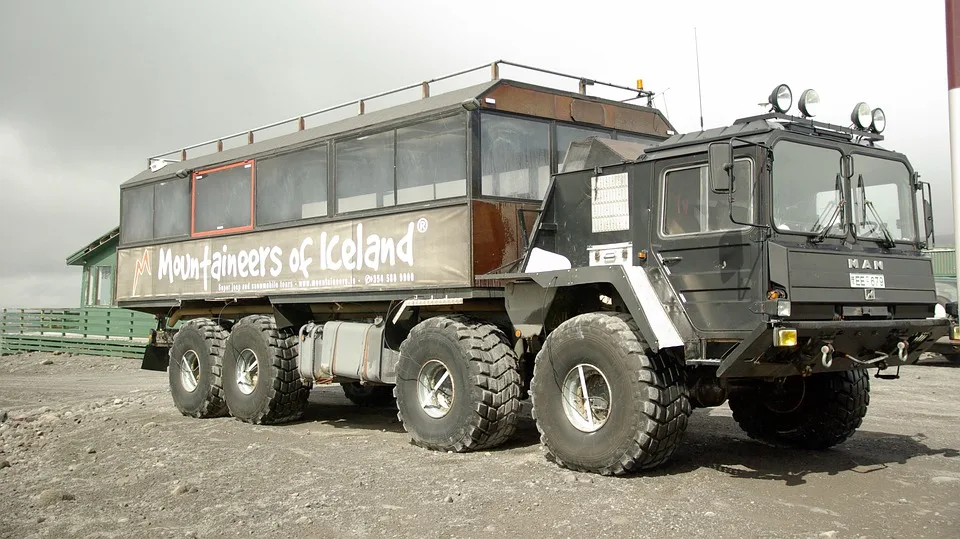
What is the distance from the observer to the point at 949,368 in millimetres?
18141

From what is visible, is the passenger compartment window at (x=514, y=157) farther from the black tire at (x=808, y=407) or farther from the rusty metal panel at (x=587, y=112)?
the black tire at (x=808, y=407)

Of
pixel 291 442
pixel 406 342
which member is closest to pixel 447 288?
pixel 406 342

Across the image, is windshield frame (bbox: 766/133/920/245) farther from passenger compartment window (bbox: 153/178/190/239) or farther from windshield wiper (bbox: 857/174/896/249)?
passenger compartment window (bbox: 153/178/190/239)

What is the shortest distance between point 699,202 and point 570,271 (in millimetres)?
1343

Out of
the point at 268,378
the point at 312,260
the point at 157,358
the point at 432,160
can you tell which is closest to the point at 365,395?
the point at 268,378

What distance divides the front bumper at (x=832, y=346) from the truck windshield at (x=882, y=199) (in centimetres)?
84

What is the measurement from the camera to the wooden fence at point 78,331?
90.6ft

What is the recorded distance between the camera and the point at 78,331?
1188 inches

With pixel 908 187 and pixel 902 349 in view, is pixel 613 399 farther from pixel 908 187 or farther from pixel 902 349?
pixel 908 187

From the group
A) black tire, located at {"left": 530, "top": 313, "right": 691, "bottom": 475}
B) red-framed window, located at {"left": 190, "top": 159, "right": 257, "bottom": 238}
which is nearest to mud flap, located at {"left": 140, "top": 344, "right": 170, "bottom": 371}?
red-framed window, located at {"left": 190, "top": 159, "right": 257, "bottom": 238}

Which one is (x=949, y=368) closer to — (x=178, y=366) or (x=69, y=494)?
(x=178, y=366)

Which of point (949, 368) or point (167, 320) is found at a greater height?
point (167, 320)

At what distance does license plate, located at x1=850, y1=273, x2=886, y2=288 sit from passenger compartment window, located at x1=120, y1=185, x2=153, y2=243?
11679 mm

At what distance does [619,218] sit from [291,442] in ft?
15.5
